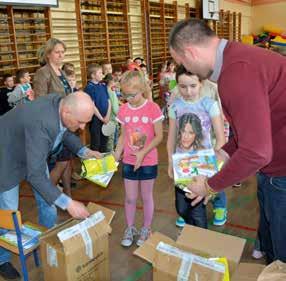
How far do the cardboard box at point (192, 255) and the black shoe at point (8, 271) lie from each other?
3.91 ft

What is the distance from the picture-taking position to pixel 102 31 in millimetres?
7969

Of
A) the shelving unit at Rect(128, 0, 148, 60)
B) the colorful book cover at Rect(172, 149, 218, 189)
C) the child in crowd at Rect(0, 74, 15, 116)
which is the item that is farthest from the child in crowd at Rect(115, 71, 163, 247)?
the shelving unit at Rect(128, 0, 148, 60)

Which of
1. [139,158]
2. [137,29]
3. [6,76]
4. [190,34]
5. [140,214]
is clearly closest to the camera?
[190,34]

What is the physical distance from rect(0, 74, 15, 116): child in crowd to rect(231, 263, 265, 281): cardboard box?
4.16 m

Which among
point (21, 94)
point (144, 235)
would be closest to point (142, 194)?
point (144, 235)

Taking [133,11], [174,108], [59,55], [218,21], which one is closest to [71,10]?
[133,11]

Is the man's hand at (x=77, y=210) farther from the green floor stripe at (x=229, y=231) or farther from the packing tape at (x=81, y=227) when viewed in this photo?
the green floor stripe at (x=229, y=231)

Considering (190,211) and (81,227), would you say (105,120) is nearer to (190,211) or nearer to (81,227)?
(190,211)

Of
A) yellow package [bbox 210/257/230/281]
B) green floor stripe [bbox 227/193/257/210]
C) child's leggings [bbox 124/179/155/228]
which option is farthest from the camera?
green floor stripe [bbox 227/193/257/210]

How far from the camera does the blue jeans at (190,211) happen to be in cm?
251

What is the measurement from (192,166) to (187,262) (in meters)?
0.50

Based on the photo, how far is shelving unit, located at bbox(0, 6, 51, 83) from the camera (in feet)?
18.8

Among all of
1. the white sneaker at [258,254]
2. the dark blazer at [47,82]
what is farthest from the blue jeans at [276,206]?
the dark blazer at [47,82]

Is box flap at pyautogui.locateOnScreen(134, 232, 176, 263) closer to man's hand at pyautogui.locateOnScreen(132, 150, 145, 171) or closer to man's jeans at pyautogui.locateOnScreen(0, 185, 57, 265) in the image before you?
man's hand at pyautogui.locateOnScreen(132, 150, 145, 171)
